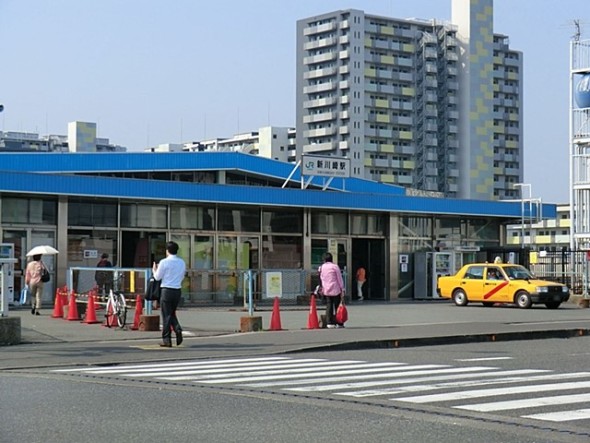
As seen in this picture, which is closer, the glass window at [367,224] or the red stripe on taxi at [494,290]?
the red stripe on taxi at [494,290]

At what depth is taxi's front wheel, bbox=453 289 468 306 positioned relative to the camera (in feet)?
120

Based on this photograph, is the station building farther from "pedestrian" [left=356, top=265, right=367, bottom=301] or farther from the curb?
the curb

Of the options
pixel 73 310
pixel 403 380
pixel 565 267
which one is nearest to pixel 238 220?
pixel 73 310

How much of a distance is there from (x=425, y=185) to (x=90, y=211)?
107 meters

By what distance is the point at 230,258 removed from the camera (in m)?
38.6

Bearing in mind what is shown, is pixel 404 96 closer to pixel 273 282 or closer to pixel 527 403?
pixel 273 282

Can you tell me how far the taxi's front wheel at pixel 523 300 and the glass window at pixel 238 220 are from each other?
10416 millimetres

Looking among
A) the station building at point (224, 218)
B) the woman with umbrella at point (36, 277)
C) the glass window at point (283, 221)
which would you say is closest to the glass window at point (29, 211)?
the station building at point (224, 218)

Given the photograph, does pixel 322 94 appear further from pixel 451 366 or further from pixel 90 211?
pixel 451 366

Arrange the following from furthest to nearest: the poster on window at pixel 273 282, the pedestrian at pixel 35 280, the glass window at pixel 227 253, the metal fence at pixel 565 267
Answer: the metal fence at pixel 565 267 → the glass window at pixel 227 253 → the poster on window at pixel 273 282 → the pedestrian at pixel 35 280

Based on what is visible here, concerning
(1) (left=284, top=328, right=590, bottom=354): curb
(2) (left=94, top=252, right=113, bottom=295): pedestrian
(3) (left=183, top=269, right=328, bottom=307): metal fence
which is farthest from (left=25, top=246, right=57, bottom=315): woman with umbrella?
(1) (left=284, top=328, right=590, bottom=354): curb

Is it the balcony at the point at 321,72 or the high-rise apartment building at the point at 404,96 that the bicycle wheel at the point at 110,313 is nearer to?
the high-rise apartment building at the point at 404,96

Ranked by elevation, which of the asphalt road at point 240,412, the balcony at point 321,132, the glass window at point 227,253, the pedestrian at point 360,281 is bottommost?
the asphalt road at point 240,412

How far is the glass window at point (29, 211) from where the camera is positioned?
110 ft
